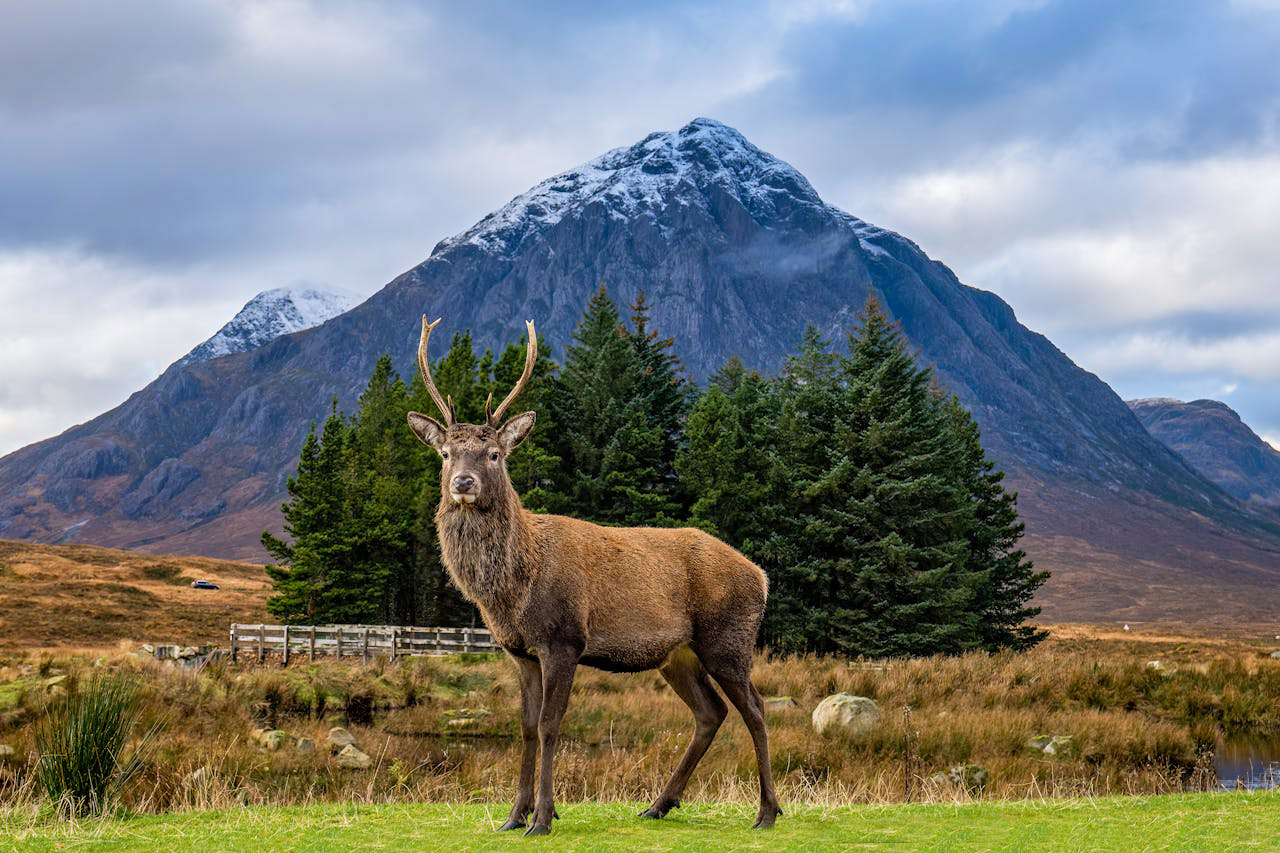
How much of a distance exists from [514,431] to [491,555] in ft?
3.21

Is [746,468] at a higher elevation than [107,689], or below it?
higher

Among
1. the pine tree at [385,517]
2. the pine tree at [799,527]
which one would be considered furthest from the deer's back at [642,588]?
the pine tree at [385,517]

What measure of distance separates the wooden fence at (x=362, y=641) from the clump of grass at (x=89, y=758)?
2255 centimetres

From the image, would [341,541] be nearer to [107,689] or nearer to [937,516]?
[937,516]

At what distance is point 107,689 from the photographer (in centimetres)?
901

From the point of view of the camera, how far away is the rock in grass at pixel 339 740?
17953 millimetres

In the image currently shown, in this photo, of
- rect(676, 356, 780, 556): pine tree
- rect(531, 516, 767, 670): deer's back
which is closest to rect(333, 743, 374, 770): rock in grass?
rect(531, 516, 767, 670): deer's back

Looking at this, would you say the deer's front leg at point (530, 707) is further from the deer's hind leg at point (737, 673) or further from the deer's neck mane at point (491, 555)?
the deer's hind leg at point (737, 673)

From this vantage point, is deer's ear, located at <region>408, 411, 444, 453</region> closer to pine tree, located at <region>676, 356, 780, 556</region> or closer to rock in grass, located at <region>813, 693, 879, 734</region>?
rock in grass, located at <region>813, 693, 879, 734</region>

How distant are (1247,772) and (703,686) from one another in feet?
47.3

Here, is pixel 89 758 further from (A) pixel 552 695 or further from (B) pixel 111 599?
(B) pixel 111 599

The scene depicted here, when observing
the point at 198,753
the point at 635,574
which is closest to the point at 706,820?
the point at 635,574

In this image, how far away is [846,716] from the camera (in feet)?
61.9

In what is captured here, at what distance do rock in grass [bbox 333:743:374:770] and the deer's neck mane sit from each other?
10836 mm
